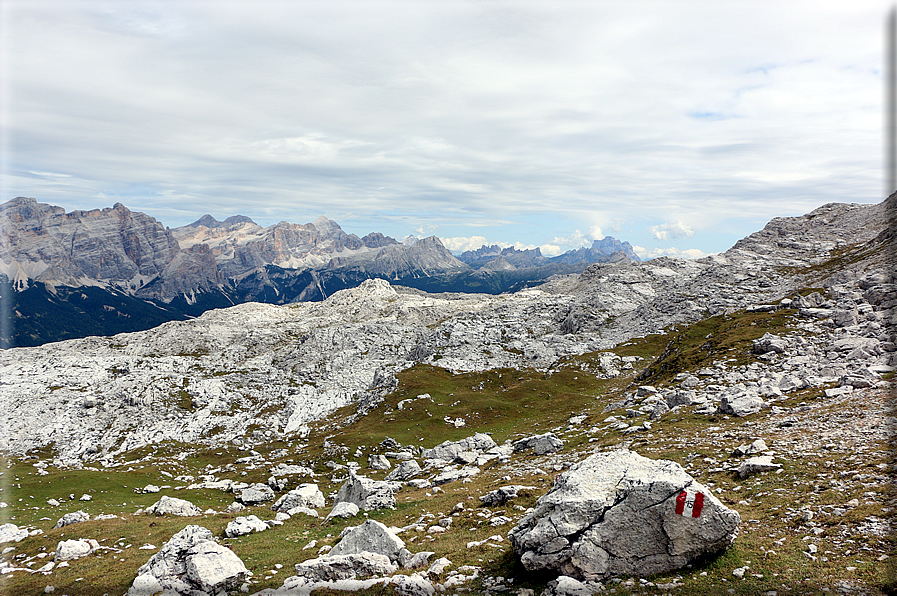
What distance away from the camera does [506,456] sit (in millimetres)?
52375

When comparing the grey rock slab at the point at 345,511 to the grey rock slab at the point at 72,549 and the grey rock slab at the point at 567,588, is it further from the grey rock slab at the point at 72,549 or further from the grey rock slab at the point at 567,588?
the grey rock slab at the point at 567,588

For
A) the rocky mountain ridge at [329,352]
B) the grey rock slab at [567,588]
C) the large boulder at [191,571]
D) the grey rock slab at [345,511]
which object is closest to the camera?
the grey rock slab at [567,588]

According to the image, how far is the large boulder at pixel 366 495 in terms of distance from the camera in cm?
3694

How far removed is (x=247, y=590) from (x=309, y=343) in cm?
15249

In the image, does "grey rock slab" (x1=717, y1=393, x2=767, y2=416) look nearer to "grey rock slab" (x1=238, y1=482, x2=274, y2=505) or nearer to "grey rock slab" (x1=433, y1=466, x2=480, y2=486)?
"grey rock slab" (x1=433, y1=466, x2=480, y2=486)

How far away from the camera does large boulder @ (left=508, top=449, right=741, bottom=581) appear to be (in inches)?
656

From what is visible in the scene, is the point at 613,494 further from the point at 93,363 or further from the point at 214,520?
the point at 93,363

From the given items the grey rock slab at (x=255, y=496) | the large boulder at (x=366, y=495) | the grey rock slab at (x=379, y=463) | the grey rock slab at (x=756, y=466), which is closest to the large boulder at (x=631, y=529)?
the grey rock slab at (x=756, y=466)

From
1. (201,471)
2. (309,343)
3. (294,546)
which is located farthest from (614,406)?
(309,343)

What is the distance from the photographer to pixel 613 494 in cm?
1833

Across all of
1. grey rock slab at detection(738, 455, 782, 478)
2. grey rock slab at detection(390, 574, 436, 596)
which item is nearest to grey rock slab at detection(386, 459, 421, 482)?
grey rock slab at detection(390, 574, 436, 596)

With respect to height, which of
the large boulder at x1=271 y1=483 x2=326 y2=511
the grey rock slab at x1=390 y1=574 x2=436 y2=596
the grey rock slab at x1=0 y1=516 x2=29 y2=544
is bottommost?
the large boulder at x1=271 y1=483 x2=326 y2=511

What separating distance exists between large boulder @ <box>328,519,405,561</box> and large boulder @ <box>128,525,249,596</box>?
218 inches

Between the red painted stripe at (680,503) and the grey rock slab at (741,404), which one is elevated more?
the red painted stripe at (680,503)
